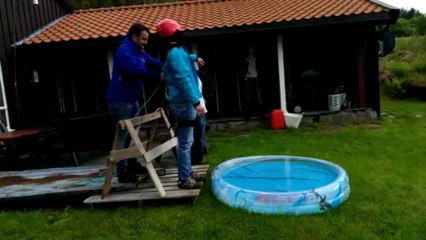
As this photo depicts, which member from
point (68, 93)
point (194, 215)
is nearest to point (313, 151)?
point (194, 215)

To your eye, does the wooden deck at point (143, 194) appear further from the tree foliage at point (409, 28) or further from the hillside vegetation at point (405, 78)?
the tree foliage at point (409, 28)

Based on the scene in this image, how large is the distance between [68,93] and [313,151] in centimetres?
707

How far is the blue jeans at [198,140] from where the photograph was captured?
14.2 feet

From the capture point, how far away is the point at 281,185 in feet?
13.5

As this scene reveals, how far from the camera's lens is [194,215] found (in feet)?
11.6

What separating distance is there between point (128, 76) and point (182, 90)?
2.05ft

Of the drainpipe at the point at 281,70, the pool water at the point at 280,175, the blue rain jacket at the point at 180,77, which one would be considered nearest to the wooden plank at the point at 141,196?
the pool water at the point at 280,175

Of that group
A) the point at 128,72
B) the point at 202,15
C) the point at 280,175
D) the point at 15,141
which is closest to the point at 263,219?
the point at 280,175

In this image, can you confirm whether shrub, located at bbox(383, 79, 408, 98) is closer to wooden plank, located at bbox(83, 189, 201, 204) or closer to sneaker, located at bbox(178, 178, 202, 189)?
sneaker, located at bbox(178, 178, 202, 189)

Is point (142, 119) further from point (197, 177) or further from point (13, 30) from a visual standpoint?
point (13, 30)

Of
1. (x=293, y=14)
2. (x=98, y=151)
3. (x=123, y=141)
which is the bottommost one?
(x=98, y=151)

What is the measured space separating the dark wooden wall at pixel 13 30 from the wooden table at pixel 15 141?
92.4 inches

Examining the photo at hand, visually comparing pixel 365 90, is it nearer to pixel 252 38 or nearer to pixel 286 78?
pixel 286 78

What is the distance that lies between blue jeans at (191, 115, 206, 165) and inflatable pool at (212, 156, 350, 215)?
1.29 feet
